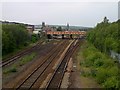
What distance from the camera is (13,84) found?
2472cm

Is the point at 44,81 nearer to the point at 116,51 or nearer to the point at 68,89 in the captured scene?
the point at 68,89

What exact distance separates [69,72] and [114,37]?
9752 millimetres

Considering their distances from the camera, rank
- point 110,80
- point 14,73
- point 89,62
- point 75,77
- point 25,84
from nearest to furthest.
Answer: point 110,80 < point 25,84 < point 75,77 < point 14,73 < point 89,62

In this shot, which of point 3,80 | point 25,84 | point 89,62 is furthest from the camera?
point 89,62

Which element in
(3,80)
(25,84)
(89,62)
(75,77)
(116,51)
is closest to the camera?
(25,84)

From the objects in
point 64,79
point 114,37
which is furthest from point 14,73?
point 114,37

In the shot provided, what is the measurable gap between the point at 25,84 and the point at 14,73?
6167mm

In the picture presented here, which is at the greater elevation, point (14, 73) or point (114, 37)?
point (114, 37)

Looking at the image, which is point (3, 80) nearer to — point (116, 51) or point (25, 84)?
point (25, 84)

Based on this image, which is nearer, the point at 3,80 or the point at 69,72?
the point at 3,80

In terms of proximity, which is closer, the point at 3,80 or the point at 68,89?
the point at 68,89

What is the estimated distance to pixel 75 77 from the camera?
93.5 ft

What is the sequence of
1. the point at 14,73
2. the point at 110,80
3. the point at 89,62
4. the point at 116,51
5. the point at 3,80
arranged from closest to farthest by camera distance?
the point at 110,80 → the point at 3,80 → the point at 14,73 → the point at 116,51 → the point at 89,62

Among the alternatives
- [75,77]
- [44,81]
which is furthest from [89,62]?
[44,81]
